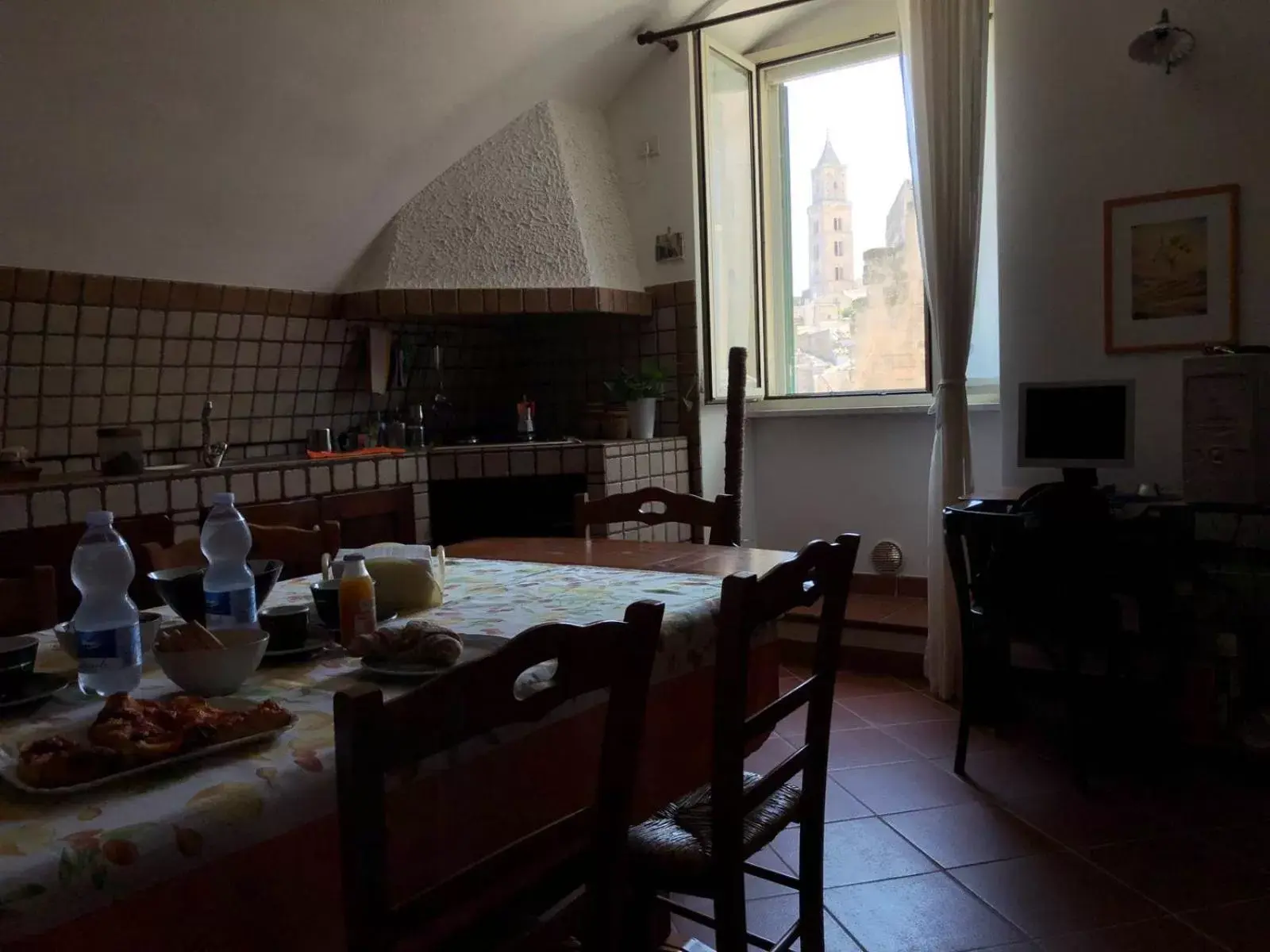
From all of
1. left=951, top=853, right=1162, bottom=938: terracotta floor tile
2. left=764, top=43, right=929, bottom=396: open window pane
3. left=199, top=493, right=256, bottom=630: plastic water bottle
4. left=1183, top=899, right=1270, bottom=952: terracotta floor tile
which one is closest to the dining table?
left=199, top=493, right=256, bottom=630: plastic water bottle

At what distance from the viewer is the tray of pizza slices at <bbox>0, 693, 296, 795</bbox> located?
2.77ft

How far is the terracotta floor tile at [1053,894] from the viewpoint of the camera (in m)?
1.89

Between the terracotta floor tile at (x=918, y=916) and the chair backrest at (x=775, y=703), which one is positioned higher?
the chair backrest at (x=775, y=703)

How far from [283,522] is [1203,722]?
274 centimetres

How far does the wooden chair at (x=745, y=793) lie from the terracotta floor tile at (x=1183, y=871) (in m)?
0.92

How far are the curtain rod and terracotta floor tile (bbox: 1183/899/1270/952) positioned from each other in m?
3.15

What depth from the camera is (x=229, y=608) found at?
1.33 m

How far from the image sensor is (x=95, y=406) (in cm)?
293

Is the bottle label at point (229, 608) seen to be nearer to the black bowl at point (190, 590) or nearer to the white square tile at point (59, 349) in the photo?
the black bowl at point (190, 590)

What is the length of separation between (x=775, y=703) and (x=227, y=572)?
791mm

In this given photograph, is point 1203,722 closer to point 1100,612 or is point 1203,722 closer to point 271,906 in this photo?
point 1100,612

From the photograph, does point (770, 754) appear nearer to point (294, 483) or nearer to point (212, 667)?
point (294, 483)

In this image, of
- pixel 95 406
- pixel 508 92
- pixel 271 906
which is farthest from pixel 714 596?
pixel 508 92

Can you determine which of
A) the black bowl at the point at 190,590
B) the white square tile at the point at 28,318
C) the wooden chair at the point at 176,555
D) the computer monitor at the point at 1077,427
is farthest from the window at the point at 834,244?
the black bowl at the point at 190,590
